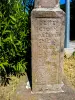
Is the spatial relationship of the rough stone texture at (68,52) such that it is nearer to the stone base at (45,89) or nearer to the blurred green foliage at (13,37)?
the blurred green foliage at (13,37)

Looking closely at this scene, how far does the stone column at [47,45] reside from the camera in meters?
4.58

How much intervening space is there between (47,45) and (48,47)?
4 centimetres

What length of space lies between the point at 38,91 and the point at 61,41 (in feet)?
3.05

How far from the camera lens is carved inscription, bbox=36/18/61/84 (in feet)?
15.1

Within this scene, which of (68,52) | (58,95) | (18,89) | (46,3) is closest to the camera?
(46,3)

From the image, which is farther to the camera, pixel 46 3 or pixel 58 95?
pixel 58 95

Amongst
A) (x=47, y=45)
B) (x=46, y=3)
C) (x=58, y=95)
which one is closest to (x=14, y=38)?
(x=47, y=45)

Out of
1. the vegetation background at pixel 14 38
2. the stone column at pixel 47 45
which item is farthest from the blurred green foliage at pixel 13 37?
the stone column at pixel 47 45

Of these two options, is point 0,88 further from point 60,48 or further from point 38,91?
point 60,48

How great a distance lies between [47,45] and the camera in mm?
4707

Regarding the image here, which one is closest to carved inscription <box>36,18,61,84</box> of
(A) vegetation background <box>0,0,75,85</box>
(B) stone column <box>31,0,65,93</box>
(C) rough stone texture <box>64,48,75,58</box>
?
(B) stone column <box>31,0,65,93</box>

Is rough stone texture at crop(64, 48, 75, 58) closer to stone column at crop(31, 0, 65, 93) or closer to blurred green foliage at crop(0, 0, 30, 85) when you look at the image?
blurred green foliage at crop(0, 0, 30, 85)

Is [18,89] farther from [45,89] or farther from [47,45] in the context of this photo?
[47,45]

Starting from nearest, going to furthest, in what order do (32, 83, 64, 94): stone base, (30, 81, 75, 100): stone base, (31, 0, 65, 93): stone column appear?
1. (31, 0, 65, 93): stone column
2. (30, 81, 75, 100): stone base
3. (32, 83, 64, 94): stone base
